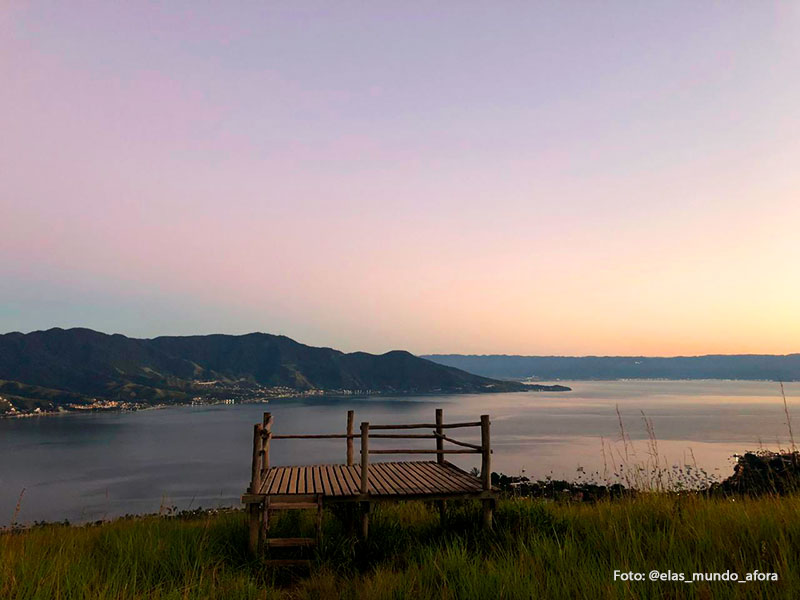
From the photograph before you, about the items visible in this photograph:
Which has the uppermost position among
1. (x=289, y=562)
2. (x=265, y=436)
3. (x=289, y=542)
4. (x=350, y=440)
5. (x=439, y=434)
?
(x=265, y=436)

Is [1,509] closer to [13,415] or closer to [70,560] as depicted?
[70,560]

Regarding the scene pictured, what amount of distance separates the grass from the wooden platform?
2.33 ft

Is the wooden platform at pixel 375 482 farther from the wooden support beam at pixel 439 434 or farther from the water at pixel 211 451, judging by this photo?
the water at pixel 211 451

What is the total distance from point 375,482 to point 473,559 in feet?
15.5

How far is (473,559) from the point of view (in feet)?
23.1

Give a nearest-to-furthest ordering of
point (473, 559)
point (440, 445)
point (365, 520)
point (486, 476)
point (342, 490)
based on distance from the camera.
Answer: point (473, 559) → point (365, 520) → point (342, 490) → point (486, 476) → point (440, 445)

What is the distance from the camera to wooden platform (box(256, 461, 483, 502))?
1026cm

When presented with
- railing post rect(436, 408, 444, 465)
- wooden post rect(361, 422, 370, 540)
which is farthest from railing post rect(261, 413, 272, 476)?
railing post rect(436, 408, 444, 465)

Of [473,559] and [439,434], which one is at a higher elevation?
[439,434]

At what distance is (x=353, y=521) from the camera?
10.9 m

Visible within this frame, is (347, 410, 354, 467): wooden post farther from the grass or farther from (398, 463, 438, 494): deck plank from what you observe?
the grass

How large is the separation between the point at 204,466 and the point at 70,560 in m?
92.4

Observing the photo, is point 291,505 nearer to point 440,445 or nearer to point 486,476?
point 486,476

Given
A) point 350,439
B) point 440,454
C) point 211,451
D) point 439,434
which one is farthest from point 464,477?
point 211,451
